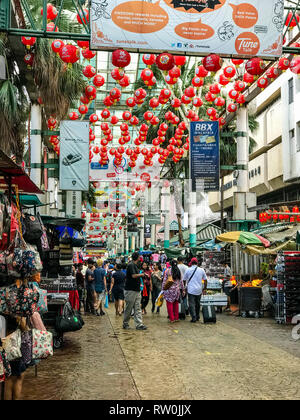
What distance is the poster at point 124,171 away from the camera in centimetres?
2636

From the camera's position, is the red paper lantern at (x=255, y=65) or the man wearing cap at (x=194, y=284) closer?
the red paper lantern at (x=255, y=65)

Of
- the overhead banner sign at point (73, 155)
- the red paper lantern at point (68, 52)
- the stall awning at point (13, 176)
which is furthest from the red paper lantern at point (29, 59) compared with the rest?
the stall awning at point (13, 176)

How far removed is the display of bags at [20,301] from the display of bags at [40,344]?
357mm

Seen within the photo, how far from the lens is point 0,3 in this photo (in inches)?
413

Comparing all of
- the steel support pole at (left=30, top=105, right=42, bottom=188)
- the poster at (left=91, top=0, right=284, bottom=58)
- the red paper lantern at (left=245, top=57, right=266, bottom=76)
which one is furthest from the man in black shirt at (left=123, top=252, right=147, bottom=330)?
the steel support pole at (left=30, top=105, right=42, bottom=188)

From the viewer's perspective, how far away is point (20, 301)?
A: 17.9 feet

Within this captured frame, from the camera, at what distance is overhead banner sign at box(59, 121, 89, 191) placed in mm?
18016

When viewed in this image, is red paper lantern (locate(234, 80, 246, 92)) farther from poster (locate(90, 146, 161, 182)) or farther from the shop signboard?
the shop signboard

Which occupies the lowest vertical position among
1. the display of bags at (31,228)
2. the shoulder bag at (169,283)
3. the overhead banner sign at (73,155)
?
the shoulder bag at (169,283)

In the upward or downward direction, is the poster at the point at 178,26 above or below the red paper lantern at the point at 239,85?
below

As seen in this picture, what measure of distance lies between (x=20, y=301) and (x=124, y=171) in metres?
21.5

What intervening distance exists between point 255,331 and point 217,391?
640 cm

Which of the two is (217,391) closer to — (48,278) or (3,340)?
(3,340)

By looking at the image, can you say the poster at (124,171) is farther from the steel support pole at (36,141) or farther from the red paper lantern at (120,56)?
the red paper lantern at (120,56)
